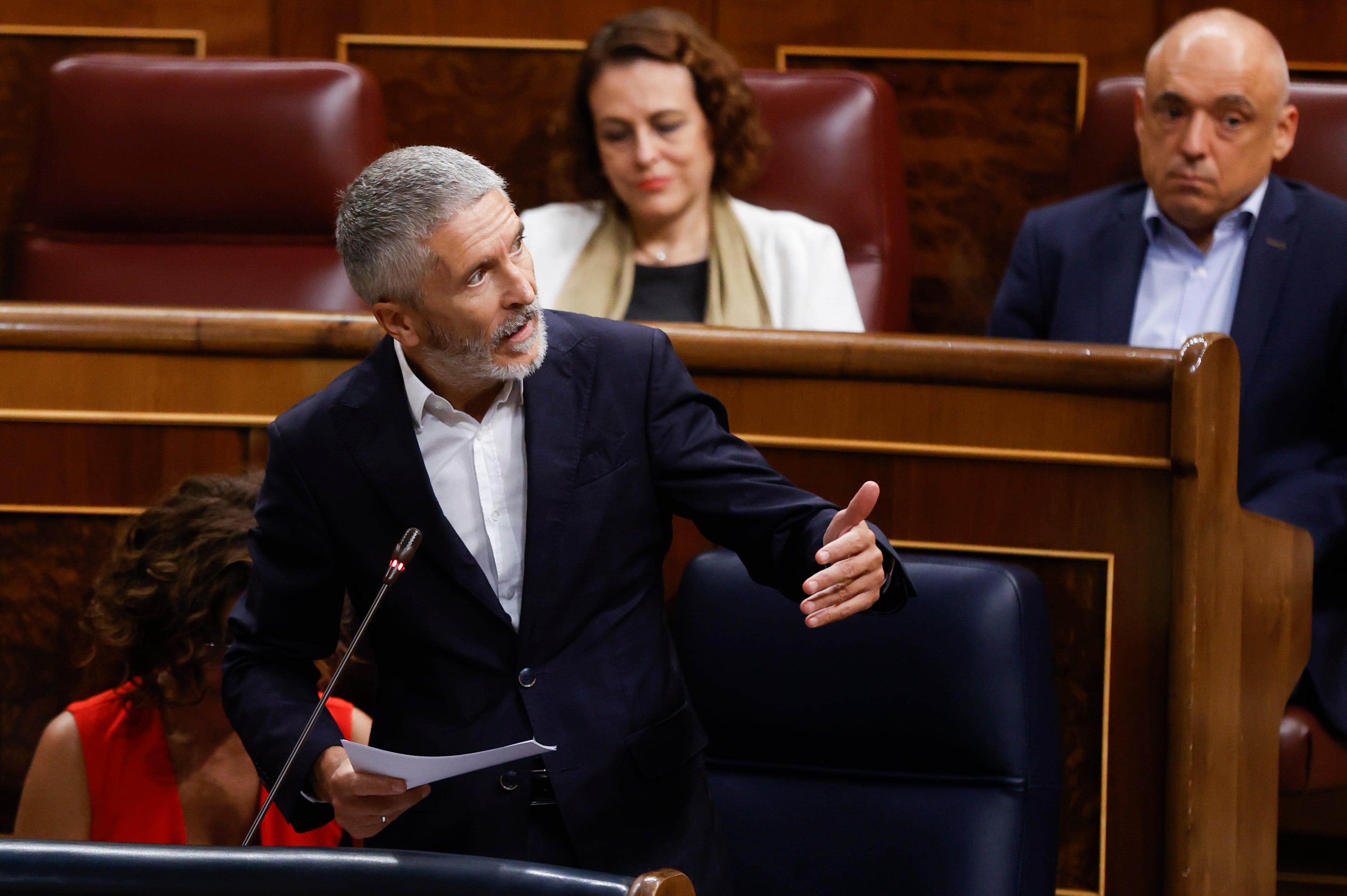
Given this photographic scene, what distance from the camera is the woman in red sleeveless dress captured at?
0.93 meters

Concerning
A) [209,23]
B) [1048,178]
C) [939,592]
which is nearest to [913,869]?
[939,592]

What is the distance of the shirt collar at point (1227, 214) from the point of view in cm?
129

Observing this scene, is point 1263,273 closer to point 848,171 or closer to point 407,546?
point 848,171

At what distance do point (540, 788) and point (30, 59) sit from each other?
4.65 feet

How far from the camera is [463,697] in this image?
29.9 inches

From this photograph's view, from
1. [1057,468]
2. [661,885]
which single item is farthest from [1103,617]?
[661,885]

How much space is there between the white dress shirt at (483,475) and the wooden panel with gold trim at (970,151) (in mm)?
1021

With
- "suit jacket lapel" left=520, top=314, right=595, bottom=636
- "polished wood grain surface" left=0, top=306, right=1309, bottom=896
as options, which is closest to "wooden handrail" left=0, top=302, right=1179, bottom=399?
"polished wood grain surface" left=0, top=306, right=1309, bottom=896

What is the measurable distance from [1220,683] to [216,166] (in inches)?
45.8

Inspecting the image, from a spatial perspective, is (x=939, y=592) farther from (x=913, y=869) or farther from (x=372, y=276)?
(x=372, y=276)

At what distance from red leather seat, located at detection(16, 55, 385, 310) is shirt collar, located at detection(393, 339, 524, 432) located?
76cm

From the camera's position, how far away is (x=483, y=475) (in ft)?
2.54

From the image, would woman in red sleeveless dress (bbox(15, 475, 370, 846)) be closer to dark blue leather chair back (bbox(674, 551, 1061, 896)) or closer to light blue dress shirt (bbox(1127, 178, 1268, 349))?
dark blue leather chair back (bbox(674, 551, 1061, 896))

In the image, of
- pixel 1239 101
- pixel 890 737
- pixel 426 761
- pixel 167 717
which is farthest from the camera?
pixel 1239 101
